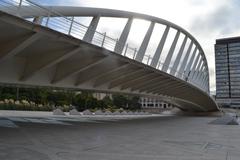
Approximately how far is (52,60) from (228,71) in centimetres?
11536

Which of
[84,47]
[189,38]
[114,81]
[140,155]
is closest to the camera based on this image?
[140,155]

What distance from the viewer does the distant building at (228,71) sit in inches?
4488

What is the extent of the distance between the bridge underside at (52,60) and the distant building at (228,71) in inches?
3943

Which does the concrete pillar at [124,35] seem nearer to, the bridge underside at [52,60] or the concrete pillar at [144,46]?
the bridge underside at [52,60]

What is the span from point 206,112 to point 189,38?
122ft

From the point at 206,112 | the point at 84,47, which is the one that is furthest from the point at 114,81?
the point at 206,112

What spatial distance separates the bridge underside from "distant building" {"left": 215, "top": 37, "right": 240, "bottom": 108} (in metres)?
100

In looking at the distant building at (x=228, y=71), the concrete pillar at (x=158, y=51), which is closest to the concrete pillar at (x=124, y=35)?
the concrete pillar at (x=158, y=51)

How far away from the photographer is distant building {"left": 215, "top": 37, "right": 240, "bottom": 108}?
114 m

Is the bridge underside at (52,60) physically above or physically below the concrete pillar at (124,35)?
below

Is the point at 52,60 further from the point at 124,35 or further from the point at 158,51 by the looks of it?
the point at 158,51

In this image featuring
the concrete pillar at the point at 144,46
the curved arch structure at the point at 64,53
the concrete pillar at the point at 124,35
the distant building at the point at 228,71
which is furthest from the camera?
the distant building at the point at 228,71

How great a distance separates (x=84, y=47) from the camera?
14.8 meters

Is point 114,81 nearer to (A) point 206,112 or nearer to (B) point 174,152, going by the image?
(B) point 174,152
